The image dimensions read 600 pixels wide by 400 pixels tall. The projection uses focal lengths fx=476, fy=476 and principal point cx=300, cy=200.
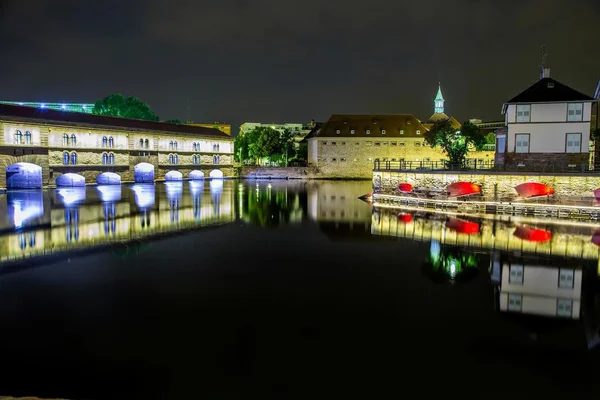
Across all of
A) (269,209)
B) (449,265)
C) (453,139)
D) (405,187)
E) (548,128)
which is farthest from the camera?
(453,139)

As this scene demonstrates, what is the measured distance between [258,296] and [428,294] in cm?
378

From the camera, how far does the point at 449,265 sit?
13.4 meters

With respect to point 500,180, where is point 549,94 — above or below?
above

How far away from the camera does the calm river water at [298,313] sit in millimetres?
6617

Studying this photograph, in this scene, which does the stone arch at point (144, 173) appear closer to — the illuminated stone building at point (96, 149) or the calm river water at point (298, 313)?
the illuminated stone building at point (96, 149)

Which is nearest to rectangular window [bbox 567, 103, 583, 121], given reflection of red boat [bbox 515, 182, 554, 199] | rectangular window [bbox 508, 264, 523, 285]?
reflection of red boat [bbox 515, 182, 554, 199]

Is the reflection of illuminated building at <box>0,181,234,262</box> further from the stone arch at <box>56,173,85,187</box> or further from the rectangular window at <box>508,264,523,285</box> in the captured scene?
the stone arch at <box>56,173,85,187</box>

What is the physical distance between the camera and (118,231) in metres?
18.6

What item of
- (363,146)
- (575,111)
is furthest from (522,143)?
(363,146)

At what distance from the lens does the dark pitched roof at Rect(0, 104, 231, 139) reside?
1626 inches

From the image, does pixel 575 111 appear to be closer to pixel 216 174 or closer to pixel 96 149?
pixel 96 149

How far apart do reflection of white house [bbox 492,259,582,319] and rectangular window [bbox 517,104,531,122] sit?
756 inches

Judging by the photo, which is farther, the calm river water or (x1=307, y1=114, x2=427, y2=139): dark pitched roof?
(x1=307, y1=114, x2=427, y2=139): dark pitched roof

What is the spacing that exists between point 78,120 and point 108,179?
6.55 meters
